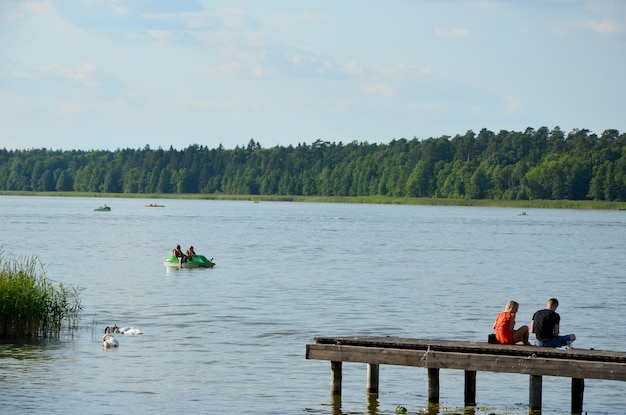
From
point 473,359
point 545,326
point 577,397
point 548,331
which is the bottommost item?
point 577,397

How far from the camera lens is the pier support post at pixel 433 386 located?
877 inches

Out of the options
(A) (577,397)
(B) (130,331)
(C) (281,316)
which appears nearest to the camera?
(A) (577,397)

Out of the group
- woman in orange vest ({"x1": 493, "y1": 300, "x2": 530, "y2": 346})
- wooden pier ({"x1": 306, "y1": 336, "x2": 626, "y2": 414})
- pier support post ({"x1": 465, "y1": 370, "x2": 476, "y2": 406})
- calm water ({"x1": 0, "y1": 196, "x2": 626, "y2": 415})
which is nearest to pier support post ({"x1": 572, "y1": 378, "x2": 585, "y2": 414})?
wooden pier ({"x1": 306, "y1": 336, "x2": 626, "y2": 414})

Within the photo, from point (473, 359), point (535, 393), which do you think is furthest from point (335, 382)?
point (535, 393)

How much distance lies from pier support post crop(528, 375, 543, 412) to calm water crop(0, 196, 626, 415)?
526 mm

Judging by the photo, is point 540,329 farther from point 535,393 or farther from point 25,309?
point 25,309

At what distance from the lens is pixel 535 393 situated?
863 inches

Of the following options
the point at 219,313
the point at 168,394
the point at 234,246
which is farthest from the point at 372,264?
the point at 168,394

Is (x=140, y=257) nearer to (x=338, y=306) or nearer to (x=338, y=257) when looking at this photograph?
(x=338, y=257)

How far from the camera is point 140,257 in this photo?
71125 mm

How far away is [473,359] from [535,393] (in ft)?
5.96

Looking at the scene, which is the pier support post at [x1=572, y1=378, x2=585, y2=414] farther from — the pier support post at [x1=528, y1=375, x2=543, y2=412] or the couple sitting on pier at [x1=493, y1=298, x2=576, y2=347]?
the couple sitting on pier at [x1=493, y1=298, x2=576, y2=347]

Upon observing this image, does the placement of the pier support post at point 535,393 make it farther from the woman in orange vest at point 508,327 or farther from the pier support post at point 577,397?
the woman in orange vest at point 508,327

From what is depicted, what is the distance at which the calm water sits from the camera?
77.4 ft
